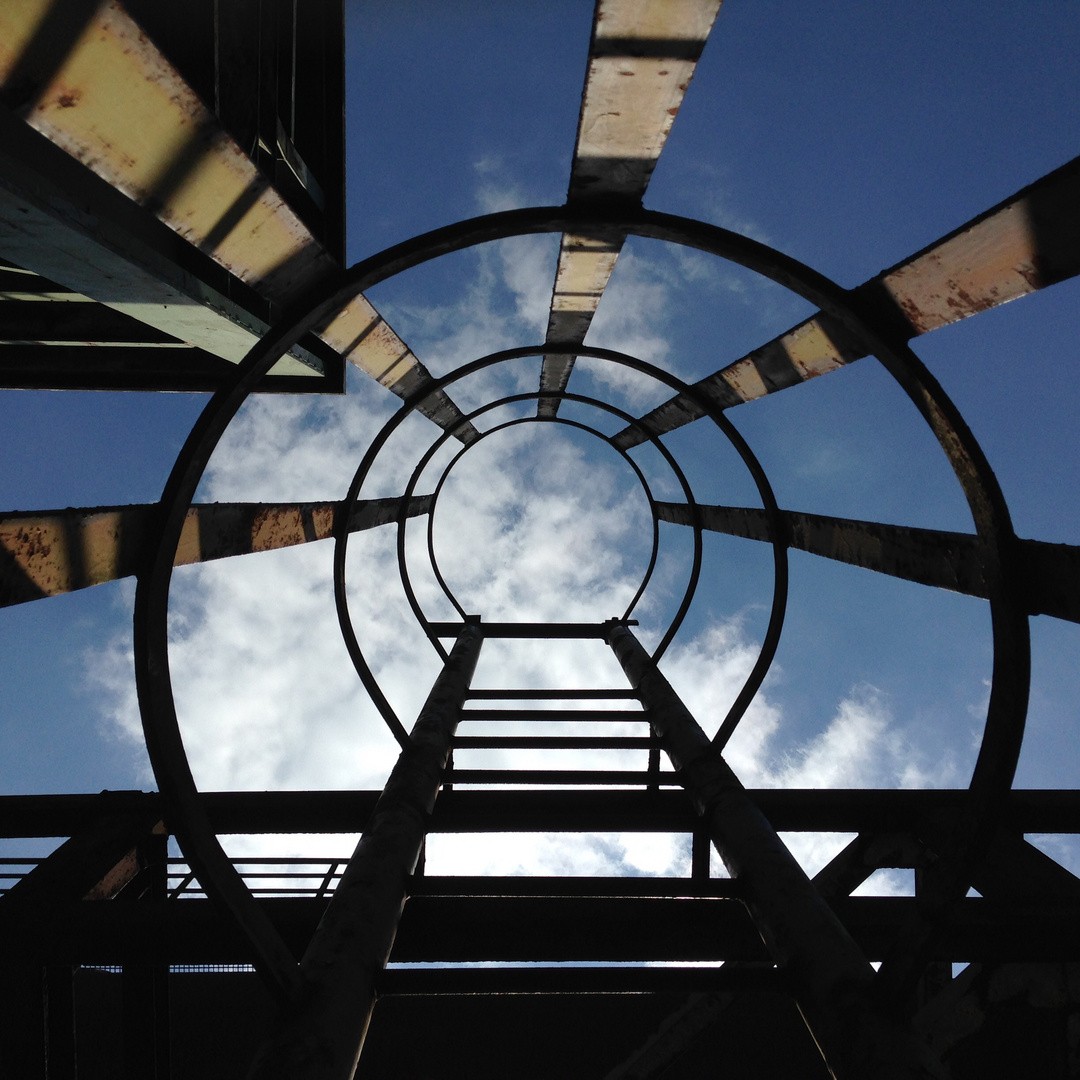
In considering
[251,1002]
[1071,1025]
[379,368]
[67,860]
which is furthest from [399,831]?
[251,1002]

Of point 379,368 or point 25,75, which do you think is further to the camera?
point 379,368

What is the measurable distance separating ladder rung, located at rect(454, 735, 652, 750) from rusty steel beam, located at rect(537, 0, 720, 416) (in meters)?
3.78

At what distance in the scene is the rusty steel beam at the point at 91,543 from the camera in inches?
85.5

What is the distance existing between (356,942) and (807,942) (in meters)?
1.75

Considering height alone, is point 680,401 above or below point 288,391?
below

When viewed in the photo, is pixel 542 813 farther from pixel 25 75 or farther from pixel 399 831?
pixel 25 75

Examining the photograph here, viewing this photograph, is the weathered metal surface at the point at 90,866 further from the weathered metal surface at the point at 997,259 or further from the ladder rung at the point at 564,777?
the weathered metal surface at the point at 997,259

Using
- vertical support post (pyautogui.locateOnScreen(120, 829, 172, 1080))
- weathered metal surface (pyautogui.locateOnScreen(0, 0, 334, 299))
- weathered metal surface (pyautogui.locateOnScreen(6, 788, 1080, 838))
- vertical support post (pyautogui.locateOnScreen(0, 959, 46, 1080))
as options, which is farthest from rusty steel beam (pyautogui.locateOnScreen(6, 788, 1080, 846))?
weathered metal surface (pyautogui.locateOnScreen(0, 0, 334, 299))

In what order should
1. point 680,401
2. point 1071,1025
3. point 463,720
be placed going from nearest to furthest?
1. point 1071,1025
2. point 463,720
3. point 680,401

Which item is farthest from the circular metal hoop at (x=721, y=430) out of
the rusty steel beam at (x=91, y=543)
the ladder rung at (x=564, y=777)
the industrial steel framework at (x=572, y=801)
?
the rusty steel beam at (x=91, y=543)

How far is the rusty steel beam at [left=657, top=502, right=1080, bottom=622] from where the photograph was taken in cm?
→ 215

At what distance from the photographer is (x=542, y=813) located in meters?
4.06

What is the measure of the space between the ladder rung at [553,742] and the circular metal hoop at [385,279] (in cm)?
295

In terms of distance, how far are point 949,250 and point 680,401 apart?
4160mm
